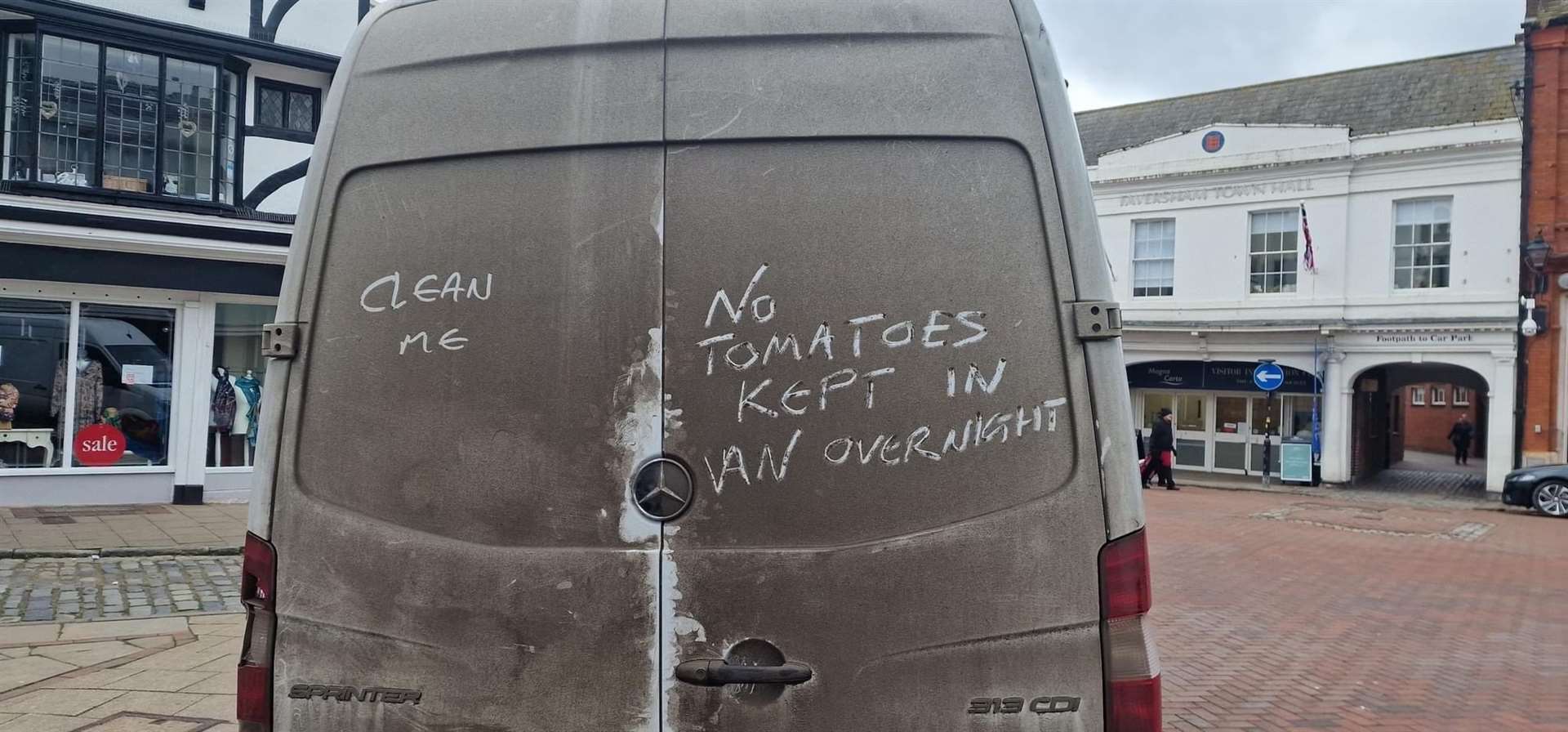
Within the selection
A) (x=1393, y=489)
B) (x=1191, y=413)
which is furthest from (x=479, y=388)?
(x=1191, y=413)

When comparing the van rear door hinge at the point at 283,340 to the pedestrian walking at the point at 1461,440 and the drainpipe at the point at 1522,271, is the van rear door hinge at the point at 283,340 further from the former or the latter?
the pedestrian walking at the point at 1461,440

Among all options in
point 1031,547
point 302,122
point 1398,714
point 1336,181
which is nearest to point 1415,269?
point 1336,181

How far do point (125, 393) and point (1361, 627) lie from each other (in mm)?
13892

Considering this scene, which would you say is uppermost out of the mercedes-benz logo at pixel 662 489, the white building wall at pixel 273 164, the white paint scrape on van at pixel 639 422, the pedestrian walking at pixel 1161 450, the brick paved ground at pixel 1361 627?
the white building wall at pixel 273 164

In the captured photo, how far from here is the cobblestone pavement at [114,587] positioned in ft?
23.9

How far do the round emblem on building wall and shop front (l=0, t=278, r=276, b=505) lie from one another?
20710mm

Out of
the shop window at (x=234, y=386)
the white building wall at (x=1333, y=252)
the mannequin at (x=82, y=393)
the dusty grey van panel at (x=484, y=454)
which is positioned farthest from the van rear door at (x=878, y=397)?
the white building wall at (x=1333, y=252)

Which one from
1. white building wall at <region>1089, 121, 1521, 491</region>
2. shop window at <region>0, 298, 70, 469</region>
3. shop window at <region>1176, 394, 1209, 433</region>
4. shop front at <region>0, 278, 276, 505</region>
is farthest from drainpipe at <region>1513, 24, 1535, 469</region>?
shop window at <region>0, 298, 70, 469</region>

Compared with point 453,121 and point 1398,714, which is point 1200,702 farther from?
point 453,121

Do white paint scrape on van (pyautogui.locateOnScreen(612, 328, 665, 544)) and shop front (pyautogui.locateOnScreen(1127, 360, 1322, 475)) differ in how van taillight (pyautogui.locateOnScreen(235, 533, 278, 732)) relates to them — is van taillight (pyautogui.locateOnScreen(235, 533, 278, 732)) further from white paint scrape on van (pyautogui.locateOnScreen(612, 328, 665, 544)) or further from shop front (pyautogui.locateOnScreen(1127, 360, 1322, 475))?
shop front (pyautogui.locateOnScreen(1127, 360, 1322, 475))

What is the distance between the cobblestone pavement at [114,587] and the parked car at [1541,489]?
2001 cm

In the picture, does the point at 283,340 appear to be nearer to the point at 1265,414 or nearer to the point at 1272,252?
the point at 1272,252

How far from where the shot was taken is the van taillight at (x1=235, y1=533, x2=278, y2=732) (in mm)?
2250

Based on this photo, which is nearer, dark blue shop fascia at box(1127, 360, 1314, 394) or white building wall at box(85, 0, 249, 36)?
white building wall at box(85, 0, 249, 36)
